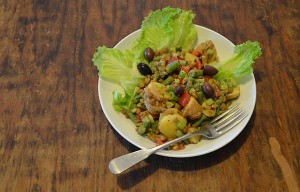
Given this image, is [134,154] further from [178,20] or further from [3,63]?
[3,63]

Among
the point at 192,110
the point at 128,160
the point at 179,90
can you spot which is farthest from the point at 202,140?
the point at 128,160

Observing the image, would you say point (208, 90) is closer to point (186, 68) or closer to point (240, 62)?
point (186, 68)

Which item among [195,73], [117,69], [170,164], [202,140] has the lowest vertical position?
[170,164]

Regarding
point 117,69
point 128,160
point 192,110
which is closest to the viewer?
point 128,160

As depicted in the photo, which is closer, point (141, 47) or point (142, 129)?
point (142, 129)

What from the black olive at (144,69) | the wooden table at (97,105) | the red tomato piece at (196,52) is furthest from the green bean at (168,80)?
the wooden table at (97,105)

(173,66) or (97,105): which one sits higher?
(173,66)

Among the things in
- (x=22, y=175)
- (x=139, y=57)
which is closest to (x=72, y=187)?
(x=22, y=175)

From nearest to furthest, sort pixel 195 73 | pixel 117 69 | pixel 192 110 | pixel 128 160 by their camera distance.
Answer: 1. pixel 128 160
2. pixel 192 110
3. pixel 195 73
4. pixel 117 69
